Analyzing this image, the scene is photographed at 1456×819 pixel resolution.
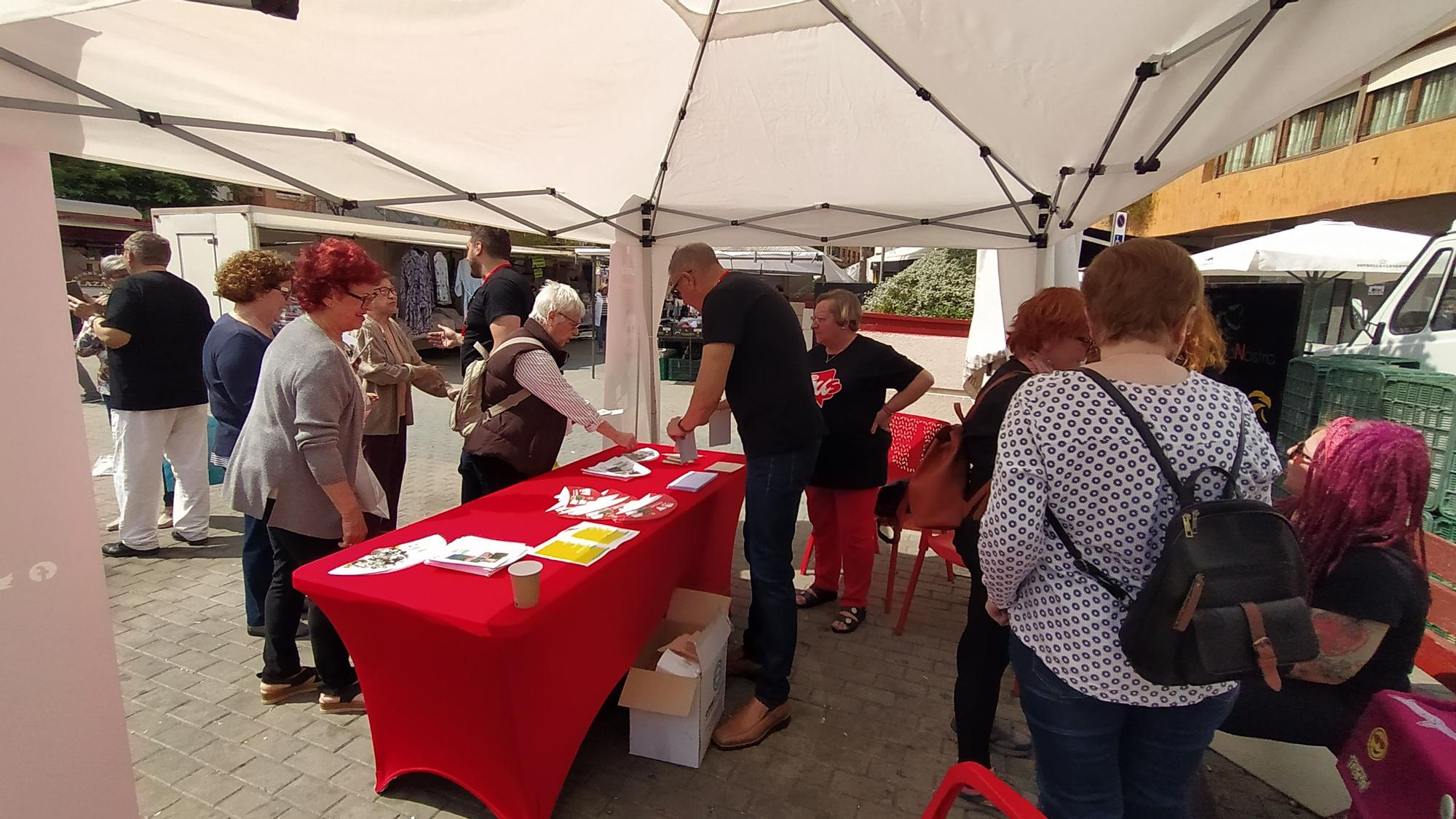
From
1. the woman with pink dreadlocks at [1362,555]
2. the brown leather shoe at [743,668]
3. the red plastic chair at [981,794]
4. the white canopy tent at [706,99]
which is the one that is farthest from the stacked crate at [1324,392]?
the red plastic chair at [981,794]

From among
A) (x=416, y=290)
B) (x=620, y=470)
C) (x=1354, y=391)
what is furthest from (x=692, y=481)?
(x=416, y=290)

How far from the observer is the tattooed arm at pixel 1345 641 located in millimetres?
1804

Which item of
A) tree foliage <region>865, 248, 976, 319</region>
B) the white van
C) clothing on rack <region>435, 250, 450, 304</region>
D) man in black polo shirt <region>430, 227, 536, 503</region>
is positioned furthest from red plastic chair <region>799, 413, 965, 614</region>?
clothing on rack <region>435, 250, 450, 304</region>

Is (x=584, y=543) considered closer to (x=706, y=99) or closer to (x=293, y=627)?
(x=293, y=627)

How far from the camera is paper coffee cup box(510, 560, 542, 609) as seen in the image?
5.71 ft

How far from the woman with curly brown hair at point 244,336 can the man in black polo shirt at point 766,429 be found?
88.8 inches

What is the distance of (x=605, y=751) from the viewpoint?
8.30 ft

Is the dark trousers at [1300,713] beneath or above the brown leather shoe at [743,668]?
above

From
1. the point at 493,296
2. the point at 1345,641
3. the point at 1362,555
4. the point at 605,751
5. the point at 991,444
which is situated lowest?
the point at 605,751

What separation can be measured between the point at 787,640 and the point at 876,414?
1.35 m

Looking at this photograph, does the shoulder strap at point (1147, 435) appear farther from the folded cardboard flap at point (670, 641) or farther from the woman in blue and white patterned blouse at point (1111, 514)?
the folded cardboard flap at point (670, 641)

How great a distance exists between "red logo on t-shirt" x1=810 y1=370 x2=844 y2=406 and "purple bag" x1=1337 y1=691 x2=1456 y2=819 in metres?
A: 2.30

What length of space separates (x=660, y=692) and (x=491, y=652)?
857 mm

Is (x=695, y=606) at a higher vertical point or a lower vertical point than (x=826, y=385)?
lower
